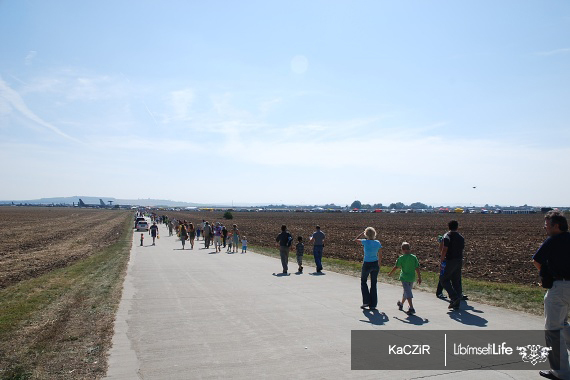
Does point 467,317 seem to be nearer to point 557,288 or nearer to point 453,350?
point 453,350

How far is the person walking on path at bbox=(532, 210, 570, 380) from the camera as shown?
5109 mm

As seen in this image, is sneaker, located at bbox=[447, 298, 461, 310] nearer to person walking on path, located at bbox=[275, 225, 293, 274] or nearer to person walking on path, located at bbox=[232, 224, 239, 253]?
person walking on path, located at bbox=[275, 225, 293, 274]

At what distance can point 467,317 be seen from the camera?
824 centimetres

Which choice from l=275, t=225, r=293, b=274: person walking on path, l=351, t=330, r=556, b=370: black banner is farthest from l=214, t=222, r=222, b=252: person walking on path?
l=351, t=330, r=556, b=370: black banner

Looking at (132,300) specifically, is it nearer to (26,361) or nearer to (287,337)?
(26,361)

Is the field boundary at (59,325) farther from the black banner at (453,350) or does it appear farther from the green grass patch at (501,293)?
the green grass patch at (501,293)

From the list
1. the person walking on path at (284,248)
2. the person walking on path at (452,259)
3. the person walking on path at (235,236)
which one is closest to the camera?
the person walking on path at (452,259)

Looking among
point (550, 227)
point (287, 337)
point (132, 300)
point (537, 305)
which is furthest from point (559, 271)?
point (132, 300)

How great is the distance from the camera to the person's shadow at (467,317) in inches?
306

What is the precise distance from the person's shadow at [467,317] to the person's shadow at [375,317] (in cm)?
127

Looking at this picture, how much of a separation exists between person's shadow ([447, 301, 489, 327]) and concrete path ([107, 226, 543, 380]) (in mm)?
18

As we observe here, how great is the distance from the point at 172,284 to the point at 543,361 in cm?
938

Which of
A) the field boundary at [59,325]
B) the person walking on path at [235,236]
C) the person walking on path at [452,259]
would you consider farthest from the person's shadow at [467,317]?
the person walking on path at [235,236]

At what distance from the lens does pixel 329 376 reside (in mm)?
5324
